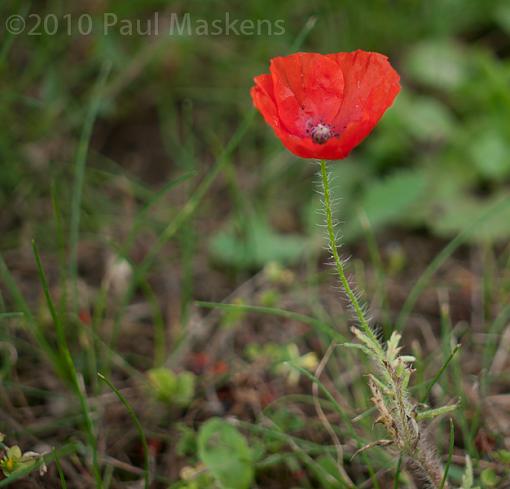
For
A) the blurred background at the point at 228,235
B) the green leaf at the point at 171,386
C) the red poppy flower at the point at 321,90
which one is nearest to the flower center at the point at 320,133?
the red poppy flower at the point at 321,90

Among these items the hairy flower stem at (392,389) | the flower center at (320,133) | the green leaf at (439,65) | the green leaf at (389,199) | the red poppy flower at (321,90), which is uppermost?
the green leaf at (439,65)

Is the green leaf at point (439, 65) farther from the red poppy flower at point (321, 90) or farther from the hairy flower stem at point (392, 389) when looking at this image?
the hairy flower stem at point (392, 389)

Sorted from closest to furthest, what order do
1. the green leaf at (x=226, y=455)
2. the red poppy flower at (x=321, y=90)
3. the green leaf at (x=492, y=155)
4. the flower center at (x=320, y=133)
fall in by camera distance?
the red poppy flower at (x=321, y=90) → the flower center at (x=320, y=133) → the green leaf at (x=226, y=455) → the green leaf at (x=492, y=155)

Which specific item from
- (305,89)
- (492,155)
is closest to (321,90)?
(305,89)

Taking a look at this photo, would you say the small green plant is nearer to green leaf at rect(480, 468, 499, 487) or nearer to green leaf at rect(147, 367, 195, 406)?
green leaf at rect(147, 367, 195, 406)

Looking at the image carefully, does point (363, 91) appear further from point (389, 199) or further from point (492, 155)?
point (492, 155)

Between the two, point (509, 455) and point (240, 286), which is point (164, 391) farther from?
point (509, 455)
